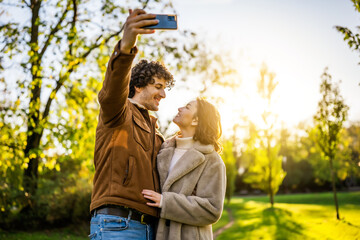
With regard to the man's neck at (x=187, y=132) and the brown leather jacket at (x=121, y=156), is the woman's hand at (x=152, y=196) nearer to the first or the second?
the brown leather jacket at (x=121, y=156)

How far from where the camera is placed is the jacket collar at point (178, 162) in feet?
10.7

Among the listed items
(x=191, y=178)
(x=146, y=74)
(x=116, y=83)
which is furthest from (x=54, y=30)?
(x=116, y=83)

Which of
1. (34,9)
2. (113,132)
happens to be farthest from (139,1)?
(113,132)

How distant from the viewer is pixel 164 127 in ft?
65.7

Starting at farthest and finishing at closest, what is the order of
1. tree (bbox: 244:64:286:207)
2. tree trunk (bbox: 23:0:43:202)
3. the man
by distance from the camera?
tree (bbox: 244:64:286:207), tree trunk (bbox: 23:0:43:202), the man

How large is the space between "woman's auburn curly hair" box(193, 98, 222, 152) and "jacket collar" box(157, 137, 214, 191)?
97 millimetres

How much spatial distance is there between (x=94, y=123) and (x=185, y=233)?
916 cm

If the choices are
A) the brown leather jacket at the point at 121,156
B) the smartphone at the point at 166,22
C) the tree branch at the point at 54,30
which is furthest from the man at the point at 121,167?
the tree branch at the point at 54,30

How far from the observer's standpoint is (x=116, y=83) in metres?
2.35

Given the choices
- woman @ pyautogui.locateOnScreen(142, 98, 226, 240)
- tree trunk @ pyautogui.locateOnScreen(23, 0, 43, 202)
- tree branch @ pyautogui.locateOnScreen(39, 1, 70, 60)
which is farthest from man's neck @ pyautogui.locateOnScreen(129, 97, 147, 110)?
tree branch @ pyautogui.locateOnScreen(39, 1, 70, 60)

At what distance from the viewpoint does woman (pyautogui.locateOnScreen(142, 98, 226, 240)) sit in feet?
10.2

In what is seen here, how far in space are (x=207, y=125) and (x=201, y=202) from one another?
0.87 m

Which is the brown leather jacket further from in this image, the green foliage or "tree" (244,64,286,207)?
the green foliage

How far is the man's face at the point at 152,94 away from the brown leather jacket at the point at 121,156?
309mm
